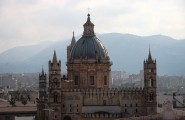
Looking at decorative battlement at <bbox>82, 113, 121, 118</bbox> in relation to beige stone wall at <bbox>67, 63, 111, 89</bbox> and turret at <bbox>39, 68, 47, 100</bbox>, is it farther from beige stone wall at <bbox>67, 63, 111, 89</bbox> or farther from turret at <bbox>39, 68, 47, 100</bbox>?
turret at <bbox>39, 68, 47, 100</bbox>

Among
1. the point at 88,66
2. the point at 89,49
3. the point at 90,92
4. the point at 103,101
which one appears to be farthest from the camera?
the point at 89,49

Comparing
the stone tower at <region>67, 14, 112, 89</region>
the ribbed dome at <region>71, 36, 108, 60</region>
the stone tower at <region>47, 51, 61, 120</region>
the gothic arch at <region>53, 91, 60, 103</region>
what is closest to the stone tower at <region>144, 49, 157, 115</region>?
the stone tower at <region>67, 14, 112, 89</region>

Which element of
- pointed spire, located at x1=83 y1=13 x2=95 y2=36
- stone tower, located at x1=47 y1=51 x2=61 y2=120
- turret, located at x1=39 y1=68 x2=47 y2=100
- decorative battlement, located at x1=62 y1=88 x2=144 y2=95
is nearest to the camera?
stone tower, located at x1=47 y1=51 x2=61 y2=120

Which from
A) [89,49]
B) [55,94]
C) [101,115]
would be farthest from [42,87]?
[101,115]

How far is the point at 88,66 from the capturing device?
83.7m

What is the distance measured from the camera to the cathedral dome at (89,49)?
84250mm

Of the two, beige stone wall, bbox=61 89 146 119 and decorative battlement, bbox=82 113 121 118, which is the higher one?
beige stone wall, bbox=61 89 146 119

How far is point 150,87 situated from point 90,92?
8035mm

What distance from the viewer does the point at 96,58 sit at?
84062 mm

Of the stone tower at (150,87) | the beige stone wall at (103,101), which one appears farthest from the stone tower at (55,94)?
the stone tower at (150,87)

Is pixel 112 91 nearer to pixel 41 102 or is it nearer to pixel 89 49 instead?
pixel 89 49

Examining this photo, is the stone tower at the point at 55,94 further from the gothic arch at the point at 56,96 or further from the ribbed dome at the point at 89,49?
the ribbed dome at the point at 89,49

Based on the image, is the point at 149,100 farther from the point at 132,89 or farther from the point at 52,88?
the point at 52,88

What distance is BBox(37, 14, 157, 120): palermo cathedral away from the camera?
7956 centimetres
